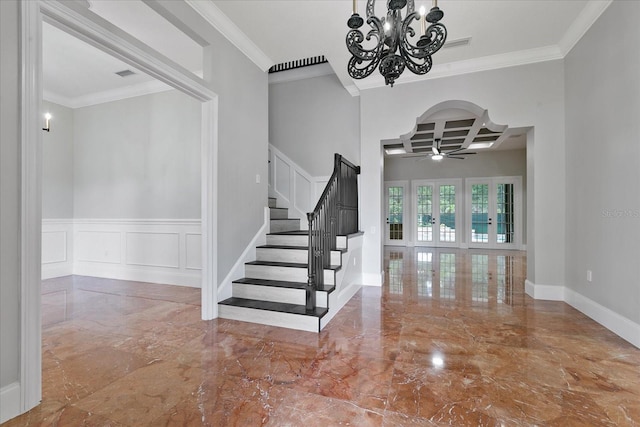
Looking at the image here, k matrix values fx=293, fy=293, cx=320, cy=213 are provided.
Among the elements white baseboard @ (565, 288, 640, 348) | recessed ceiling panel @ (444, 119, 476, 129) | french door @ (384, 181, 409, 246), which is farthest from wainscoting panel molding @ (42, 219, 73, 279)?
french door @ (384, 181, 409, 246)

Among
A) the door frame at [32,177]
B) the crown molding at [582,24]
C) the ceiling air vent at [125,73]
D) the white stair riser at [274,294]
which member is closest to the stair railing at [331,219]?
the white stair riser at [274,294]

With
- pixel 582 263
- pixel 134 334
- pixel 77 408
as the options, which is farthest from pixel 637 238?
pixel 134 334

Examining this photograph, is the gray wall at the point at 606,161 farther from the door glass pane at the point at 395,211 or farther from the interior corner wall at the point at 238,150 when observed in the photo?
the door glass pane at the point at 395,211

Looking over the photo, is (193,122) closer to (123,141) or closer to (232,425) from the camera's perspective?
(123,141)

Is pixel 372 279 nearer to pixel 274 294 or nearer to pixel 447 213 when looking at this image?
pixel 274 294

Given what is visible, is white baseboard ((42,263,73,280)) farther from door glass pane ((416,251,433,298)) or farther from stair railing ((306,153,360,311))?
door glass pane ((416,251,433,298))

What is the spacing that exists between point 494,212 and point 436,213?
1799 mm

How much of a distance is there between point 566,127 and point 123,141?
6719mm

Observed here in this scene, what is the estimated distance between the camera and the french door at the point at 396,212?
1088 centimetres

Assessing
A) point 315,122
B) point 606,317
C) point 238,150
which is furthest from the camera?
point 315,122

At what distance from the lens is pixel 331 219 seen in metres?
3.63

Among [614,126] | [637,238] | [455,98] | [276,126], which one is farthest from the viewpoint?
[276,126]

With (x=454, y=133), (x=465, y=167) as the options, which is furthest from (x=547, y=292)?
(x=465, y=167)

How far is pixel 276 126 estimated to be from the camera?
582 centimetres
